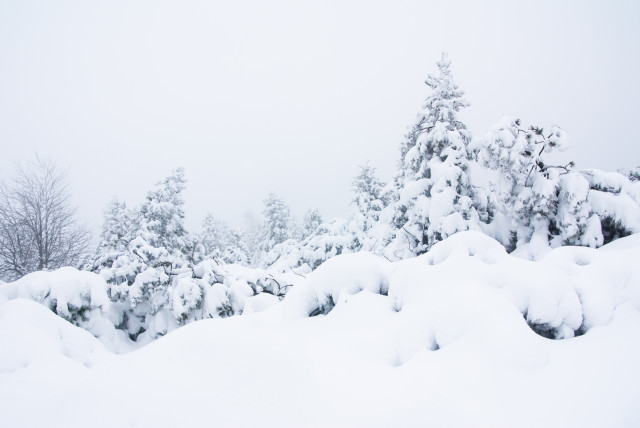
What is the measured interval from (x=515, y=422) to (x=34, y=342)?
5.37 metres

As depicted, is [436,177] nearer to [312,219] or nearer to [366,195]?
[366,195]

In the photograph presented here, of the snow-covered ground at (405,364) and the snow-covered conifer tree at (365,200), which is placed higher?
the snow-covered conifer tree at (365,200)

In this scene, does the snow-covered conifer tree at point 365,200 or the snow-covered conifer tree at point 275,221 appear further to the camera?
the snow-covered conifer tree at point 275,221

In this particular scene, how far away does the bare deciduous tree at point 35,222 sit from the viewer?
50.8 feet

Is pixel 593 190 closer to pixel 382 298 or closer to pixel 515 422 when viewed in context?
pixel 382 298

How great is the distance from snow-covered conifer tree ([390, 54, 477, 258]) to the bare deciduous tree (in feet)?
54.9

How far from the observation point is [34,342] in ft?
13.6

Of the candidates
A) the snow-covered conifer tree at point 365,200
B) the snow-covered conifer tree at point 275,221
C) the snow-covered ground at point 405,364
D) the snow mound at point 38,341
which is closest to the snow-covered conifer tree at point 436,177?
the snow-covered conifer tree at point 365,200

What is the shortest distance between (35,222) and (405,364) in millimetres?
19865

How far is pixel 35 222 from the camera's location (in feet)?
52.5

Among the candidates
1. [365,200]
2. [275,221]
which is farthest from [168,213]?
[365,200]

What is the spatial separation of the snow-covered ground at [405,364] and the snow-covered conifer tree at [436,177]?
791cm

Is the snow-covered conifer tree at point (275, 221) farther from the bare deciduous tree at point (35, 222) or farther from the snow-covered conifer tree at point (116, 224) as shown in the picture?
the bare deciduous tree at point (35, 222)

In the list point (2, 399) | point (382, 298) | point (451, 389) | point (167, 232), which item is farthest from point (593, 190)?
point (167, 232)
